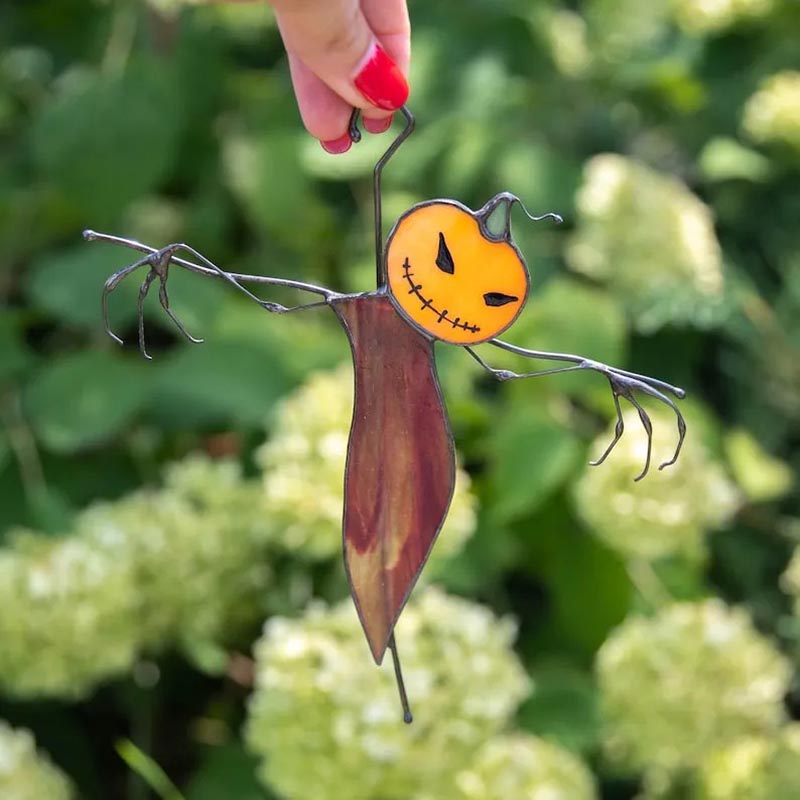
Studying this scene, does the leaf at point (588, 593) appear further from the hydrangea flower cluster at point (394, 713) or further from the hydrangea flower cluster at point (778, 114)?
the hydrangea flower cluster at point (778, 114)

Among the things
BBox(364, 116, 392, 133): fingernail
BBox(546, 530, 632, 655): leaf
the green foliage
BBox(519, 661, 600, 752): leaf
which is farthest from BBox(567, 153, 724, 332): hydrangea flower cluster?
BBox(364, 116, 392, 133): fingernail

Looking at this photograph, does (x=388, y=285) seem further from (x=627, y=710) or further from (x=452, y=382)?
(x=452, y=382)

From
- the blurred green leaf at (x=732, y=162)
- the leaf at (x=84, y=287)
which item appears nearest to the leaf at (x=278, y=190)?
the leaf at (x=84, y=287)

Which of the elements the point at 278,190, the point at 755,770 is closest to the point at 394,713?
the point at 755,770

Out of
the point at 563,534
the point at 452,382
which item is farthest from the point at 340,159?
the point at 563,534

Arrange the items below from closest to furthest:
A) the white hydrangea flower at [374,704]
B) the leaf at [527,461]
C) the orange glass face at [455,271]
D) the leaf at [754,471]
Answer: the orange glass face at [455,271]
the white hydrangea flower at [374,704]
the leaf at [527,461]
the leaf at [754,471]

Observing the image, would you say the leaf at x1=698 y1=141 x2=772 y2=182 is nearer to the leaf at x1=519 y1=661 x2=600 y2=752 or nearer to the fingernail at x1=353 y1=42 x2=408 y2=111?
the leaf at x1=519 y1=661 x2=600 y2=752
